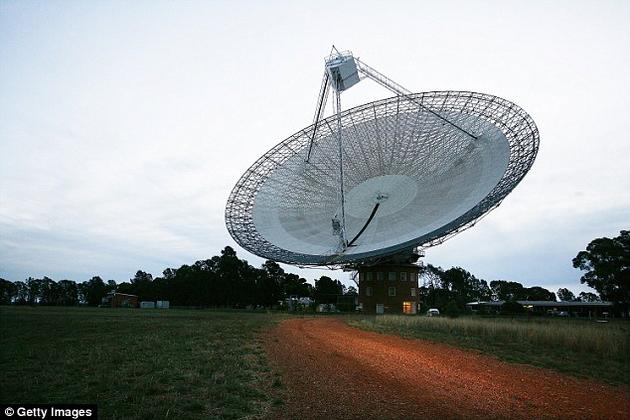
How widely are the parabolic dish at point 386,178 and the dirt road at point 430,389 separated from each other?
20963 mm

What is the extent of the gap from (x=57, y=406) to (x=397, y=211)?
34.6 metres

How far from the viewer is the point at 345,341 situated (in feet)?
76.7

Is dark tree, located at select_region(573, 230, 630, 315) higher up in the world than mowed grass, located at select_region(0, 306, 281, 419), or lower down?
higher up

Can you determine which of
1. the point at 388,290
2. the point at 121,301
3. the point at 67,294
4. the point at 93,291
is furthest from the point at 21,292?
the point at 388,290

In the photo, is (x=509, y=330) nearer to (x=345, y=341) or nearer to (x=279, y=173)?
(x=345, y=341)

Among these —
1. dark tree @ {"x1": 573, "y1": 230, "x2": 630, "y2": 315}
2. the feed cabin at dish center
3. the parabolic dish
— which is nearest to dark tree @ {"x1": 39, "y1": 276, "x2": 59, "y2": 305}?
the feed cabin at dish center

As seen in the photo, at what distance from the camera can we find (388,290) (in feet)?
218

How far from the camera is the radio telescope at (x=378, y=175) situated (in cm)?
3556

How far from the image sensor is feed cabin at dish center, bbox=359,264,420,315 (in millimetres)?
66250

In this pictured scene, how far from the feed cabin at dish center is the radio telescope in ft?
71.9

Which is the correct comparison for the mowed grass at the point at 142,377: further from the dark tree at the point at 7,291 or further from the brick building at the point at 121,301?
the dark tree at the point at 7,291

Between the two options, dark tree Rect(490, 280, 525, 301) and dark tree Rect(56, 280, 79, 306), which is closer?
dark tree Rect(56, 280, 79, 306)

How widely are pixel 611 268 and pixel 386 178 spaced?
54.9 meters

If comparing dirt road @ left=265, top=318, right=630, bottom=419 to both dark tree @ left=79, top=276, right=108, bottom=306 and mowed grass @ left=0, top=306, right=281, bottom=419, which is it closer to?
mowed grass @ left=0, top=306, right=281, bottom=419
